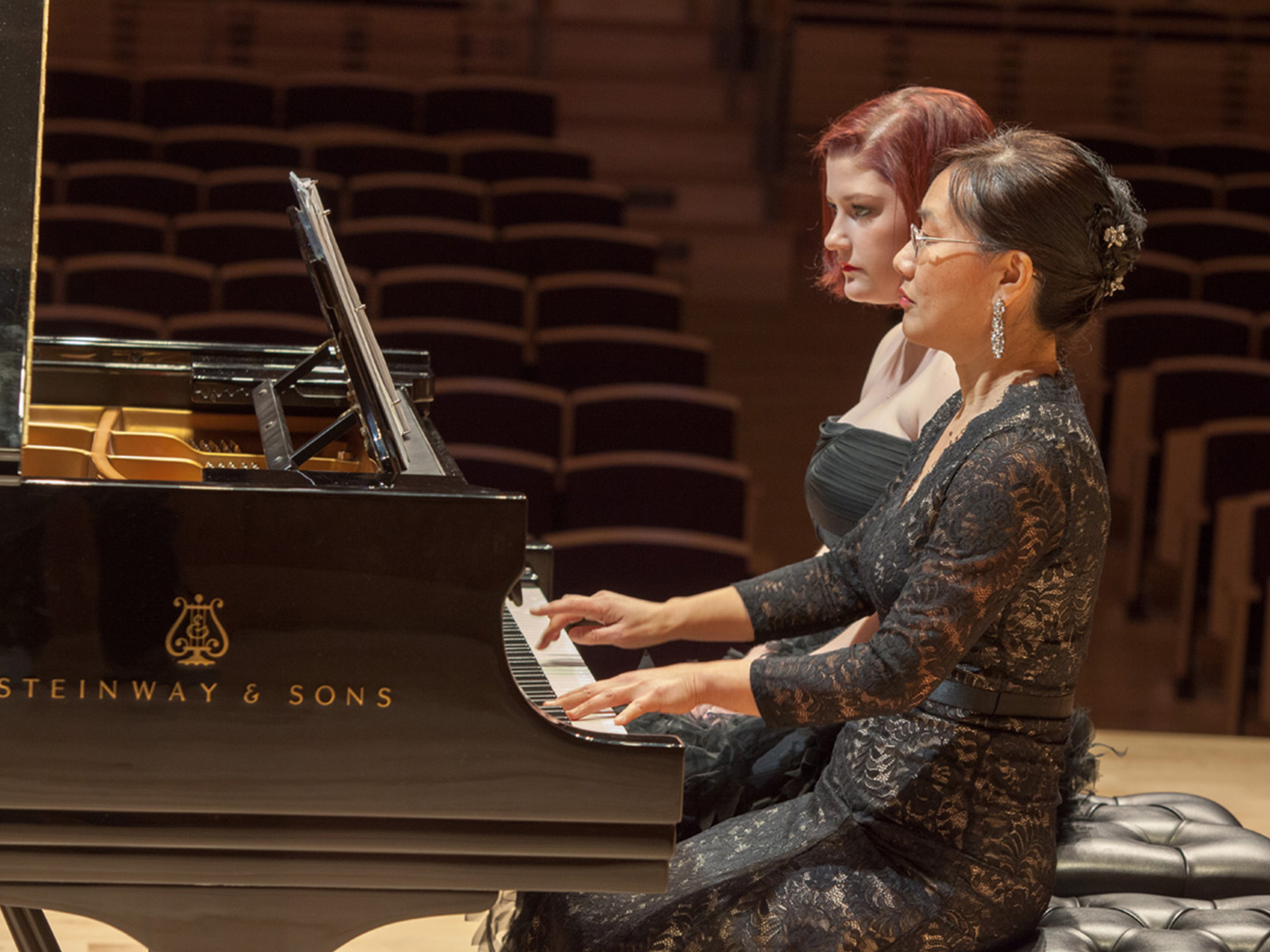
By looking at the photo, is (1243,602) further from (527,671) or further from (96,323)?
(96,323)

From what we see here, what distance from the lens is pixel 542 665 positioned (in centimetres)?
159

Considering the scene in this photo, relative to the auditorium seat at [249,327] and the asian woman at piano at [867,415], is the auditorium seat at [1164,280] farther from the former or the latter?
the asian woman at piano at [867,415]

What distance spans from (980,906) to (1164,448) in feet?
10.00

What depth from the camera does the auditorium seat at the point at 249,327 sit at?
386cm

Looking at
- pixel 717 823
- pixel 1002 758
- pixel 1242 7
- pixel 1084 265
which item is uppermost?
pixel 1242 7

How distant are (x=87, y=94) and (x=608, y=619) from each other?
507 cm

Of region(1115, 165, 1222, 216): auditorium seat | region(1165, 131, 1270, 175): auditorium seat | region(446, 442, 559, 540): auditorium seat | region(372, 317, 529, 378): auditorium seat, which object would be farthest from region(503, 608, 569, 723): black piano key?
region(1165, 131, 1270, 175): auditorium seat

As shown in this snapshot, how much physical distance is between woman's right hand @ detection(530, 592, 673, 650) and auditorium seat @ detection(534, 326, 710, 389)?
8.31 feet

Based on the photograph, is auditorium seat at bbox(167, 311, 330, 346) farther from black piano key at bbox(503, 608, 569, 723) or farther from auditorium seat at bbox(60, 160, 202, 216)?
black piano key at bbox(503, 608, 569, 723)

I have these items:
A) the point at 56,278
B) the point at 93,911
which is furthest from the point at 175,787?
the point at 56,278

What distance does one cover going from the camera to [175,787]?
4.17ft

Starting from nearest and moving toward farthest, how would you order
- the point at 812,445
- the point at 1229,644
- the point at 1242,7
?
1. the point at 1229,644
2. the point at 812,445
3. the point at 1242,7

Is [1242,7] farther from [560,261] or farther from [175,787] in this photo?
[175,787]

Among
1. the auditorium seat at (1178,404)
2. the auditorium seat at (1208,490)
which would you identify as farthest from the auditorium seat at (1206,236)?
the auditorium seat at (1208,490)
